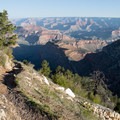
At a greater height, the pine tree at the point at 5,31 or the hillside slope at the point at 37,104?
the pine tree at the point at 5,31

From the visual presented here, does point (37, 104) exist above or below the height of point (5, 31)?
below

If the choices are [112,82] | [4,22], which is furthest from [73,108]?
[112,82]

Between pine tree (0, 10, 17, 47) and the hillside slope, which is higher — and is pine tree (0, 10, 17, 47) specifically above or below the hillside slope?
above

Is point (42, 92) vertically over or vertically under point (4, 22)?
Result: under

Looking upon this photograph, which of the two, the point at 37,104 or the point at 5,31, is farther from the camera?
the point at 5,31

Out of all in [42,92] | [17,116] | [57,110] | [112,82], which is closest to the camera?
[17,116]

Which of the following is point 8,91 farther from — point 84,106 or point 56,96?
point 84,106

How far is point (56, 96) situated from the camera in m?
27.2

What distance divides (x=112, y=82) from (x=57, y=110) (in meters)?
159

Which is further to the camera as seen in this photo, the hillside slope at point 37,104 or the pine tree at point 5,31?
the pine tree at point 5,31

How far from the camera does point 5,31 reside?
2124 inches

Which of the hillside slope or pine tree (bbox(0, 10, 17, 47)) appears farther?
pine tree (bbox(0, 10, 17, 47))

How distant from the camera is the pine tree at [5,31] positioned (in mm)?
53438

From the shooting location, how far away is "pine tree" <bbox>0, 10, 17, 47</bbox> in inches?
2104
